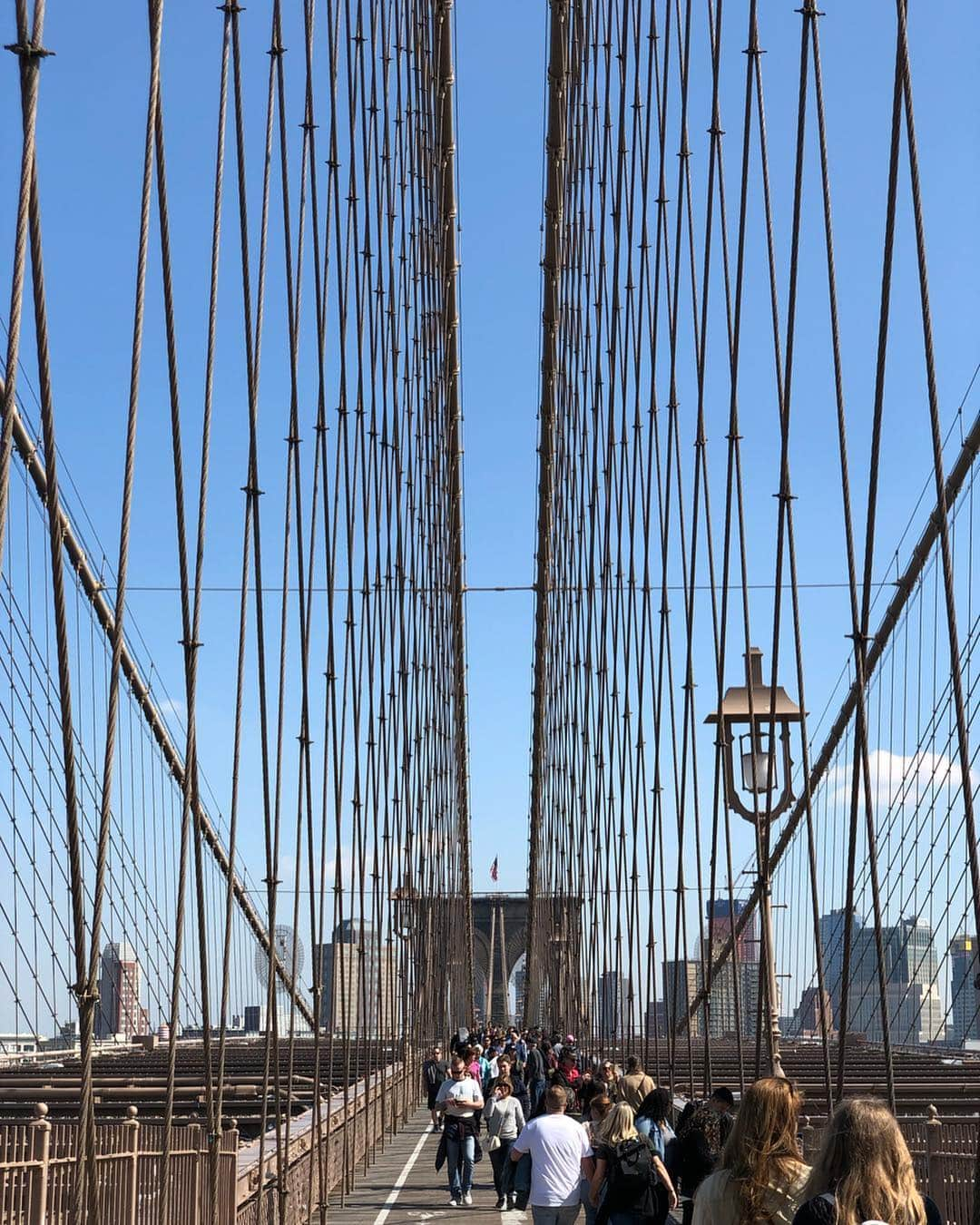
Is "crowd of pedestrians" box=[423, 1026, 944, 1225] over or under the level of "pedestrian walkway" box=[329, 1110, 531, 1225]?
over

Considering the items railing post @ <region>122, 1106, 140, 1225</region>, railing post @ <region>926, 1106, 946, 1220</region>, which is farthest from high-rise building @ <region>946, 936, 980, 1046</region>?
railing post @ <region>122, 1106, 140, 1225</region>

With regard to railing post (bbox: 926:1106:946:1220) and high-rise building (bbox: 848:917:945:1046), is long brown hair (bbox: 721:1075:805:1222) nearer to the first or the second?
railing post (bbox: 926:1106:946:1220)

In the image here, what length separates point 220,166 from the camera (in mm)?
6617

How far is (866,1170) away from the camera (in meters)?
2.96

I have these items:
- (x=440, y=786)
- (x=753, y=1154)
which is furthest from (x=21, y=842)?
(x=440, y=786)

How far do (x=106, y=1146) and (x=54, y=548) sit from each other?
10.8ft

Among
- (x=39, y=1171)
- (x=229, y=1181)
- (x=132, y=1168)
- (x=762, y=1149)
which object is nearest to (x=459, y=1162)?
(x=229, y=1181)

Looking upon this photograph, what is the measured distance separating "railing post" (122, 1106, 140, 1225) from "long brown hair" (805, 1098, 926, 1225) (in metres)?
4.74

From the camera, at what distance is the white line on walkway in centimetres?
1134

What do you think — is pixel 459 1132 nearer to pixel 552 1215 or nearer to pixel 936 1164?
pixel 552 1215

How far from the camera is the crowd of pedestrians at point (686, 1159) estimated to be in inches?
117

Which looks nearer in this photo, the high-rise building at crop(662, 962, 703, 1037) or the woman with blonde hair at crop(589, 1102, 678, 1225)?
the woman with blonde hair at crop(589, 1102, 678, 1225)

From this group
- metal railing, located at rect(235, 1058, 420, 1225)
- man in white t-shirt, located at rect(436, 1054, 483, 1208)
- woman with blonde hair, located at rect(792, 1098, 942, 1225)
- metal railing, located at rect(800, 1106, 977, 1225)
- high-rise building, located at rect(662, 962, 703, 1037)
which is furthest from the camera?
high-rise building, located at rect(662, 962, 703, 1037)

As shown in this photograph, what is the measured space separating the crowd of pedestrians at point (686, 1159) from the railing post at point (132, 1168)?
1645 millimetres
